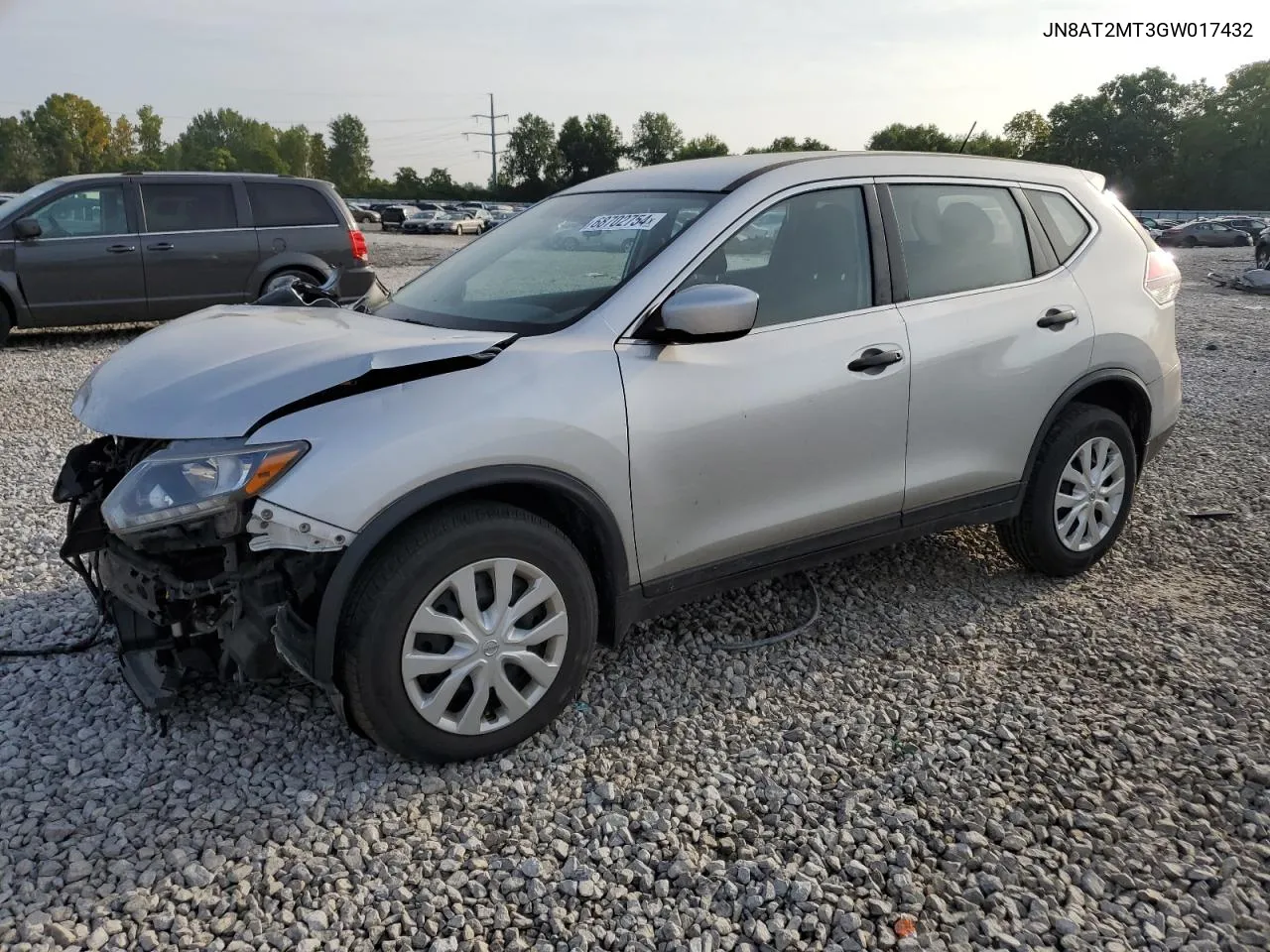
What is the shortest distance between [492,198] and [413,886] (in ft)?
332

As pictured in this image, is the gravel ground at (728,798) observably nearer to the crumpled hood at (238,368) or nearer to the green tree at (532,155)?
the crumpled hood at (238,368)

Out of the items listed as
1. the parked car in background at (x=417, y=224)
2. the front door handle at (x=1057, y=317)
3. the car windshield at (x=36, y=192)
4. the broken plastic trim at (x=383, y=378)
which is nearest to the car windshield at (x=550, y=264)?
the broken plastic trim at (x=383, y=378)

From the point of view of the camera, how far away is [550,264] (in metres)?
3.81

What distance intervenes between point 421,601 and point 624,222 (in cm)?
165

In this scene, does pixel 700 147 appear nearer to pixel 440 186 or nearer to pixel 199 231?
pixel 440 186

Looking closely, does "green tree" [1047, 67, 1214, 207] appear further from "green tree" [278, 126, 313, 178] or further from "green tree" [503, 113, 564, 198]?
"green tree" [278, 126, 313, 178]

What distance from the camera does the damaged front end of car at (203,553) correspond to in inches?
105

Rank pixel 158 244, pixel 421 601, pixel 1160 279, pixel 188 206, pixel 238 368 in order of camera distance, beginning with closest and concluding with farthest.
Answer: pixel 421 601
pixel 238 368
pixel 1160 279
pixel 158 244
pixel 188 206

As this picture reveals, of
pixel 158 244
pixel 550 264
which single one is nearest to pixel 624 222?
pixel 550 264

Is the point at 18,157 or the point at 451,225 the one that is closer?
the point at 451,225

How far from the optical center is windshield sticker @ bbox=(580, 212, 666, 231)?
357 cm

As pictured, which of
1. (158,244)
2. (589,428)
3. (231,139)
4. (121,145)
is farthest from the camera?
(231,139)

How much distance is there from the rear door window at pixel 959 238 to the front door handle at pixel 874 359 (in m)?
0.31

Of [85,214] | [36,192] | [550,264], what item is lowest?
[550,264]
